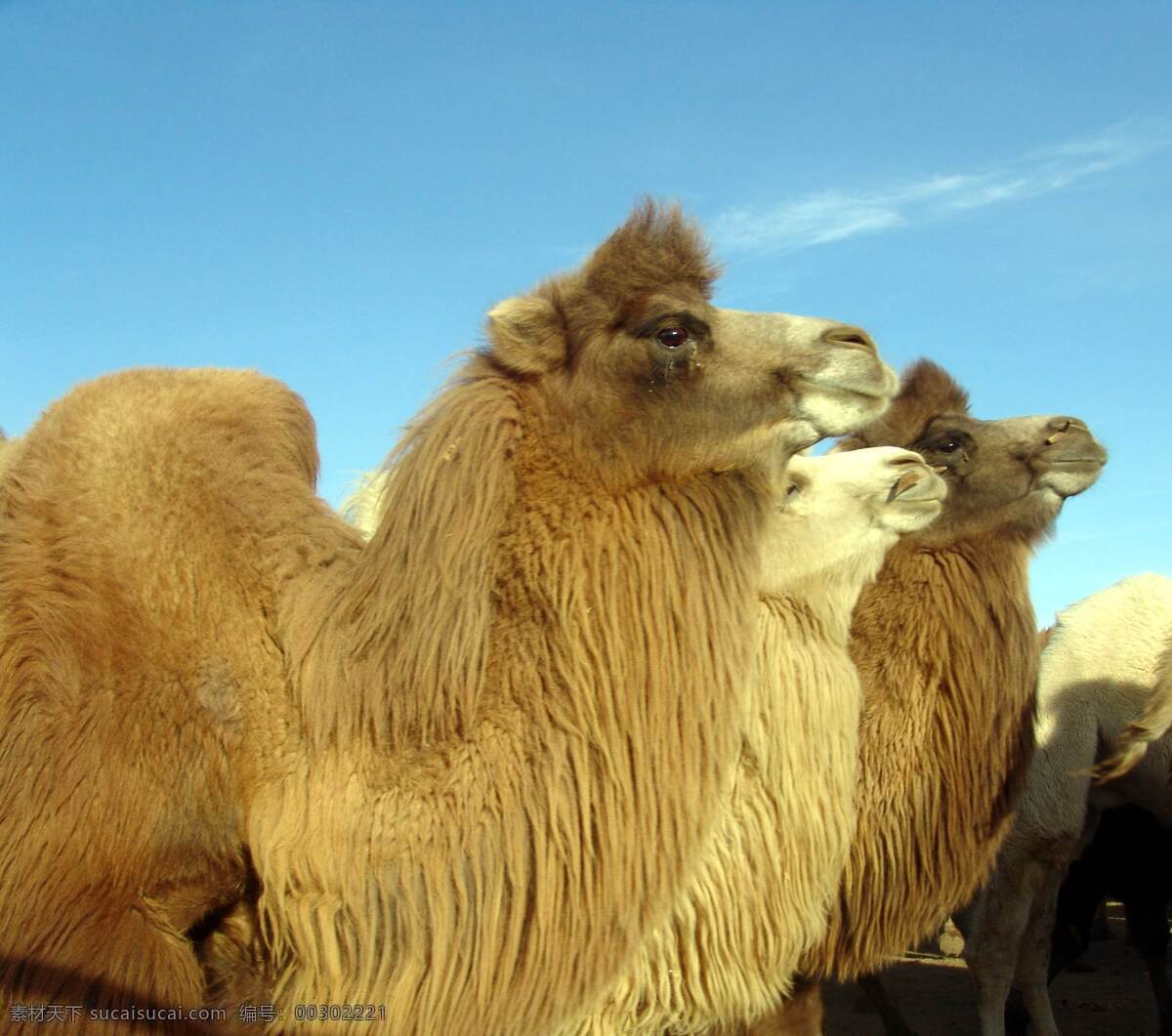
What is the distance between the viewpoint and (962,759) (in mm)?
5590

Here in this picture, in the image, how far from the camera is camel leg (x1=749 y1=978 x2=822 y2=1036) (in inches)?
212

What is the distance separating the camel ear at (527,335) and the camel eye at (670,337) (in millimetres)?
309

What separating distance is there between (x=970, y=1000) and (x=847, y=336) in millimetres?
8816

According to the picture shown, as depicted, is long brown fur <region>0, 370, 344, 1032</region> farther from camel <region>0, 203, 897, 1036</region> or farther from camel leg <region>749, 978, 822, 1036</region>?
camel leg <region>749, 978, 822, 1036</region>

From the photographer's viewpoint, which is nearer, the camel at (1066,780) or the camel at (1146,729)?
the camel at (1146,729)

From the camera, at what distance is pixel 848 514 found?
5.51 m

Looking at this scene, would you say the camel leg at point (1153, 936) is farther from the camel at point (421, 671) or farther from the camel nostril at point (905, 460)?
the camel at point (421, 671)

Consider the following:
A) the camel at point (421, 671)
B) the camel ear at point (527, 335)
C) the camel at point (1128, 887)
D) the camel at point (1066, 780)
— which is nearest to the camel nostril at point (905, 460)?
the camel at point (1066, 780)

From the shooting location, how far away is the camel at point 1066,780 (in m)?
7.34

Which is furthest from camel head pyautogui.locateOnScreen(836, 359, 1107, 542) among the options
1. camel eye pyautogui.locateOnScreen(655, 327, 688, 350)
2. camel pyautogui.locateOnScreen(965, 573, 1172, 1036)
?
camel eye pyautogui.locateOnScreen(655, 327, 688, 350)

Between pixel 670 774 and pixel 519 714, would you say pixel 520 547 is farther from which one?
pixel 670 774

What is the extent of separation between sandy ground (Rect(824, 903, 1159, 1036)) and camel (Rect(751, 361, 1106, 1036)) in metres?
4.66

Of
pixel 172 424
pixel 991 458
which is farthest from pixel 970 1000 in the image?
pixel 172 424

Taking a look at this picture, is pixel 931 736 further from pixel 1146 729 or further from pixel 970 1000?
pixel 970 1000
